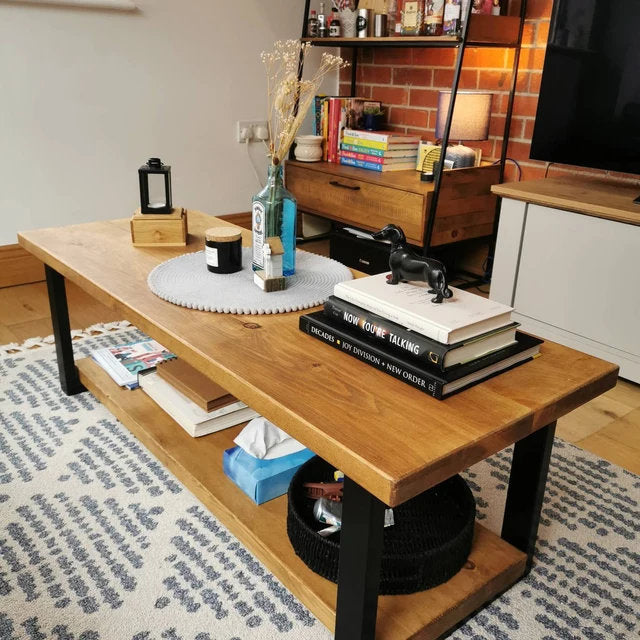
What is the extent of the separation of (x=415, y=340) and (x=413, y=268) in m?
0.15

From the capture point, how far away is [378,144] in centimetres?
276

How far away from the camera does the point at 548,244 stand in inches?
83.0

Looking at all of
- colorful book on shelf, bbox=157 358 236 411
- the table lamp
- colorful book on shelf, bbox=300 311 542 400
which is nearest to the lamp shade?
the table lamp

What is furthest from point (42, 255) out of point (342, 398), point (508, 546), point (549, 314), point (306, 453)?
point (549, 314)

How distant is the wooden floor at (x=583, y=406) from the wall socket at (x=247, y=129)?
1.07 meters

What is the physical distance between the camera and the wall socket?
3.12 m

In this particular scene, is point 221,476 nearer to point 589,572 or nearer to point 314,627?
point 314,627

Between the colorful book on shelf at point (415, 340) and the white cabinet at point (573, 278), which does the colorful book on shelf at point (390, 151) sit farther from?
the colorful book on shelf at point (415, 340)

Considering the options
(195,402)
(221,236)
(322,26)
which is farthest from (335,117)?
(195,402)

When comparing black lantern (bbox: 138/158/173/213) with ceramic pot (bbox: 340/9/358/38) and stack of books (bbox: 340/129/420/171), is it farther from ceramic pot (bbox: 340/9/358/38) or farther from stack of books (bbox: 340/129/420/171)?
ceramic pot (bbox: 340/9/358/38)

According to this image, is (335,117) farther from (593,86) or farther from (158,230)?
(158,230)

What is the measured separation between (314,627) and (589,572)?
1.76 ft

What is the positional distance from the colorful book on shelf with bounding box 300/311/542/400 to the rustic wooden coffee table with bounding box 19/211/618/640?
0.01 meters

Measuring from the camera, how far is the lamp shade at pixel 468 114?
8.04 feet
